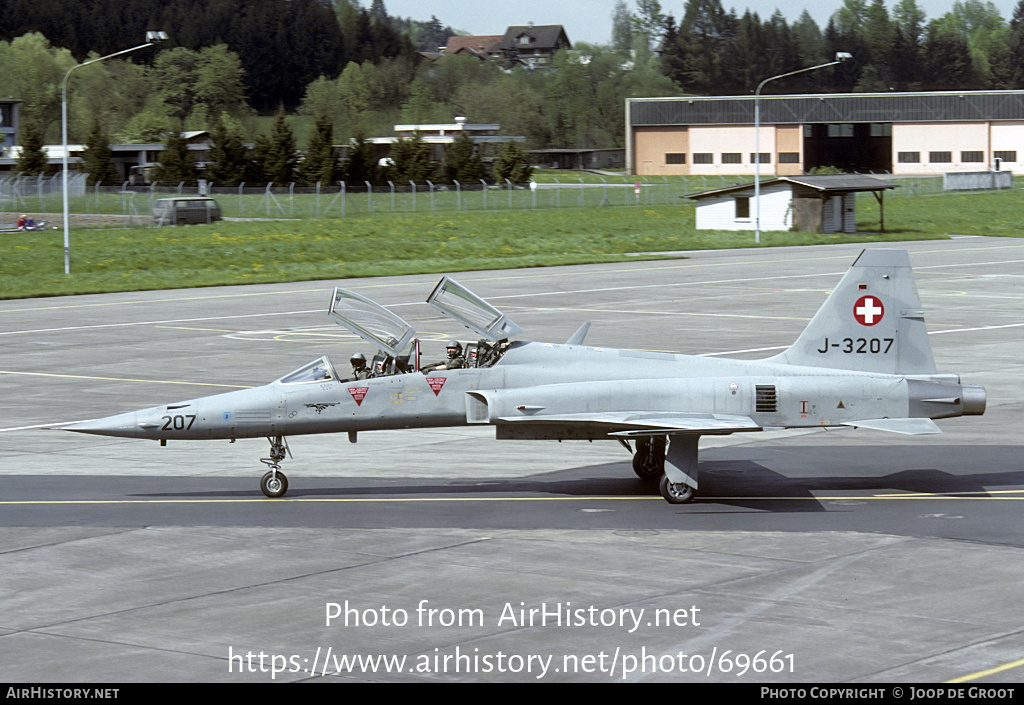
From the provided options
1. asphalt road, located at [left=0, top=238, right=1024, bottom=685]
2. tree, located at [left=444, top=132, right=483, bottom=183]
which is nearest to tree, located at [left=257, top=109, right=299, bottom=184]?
tree, located at [left=444, top=132, right=483, bottom=183]

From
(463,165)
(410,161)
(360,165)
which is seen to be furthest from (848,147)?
A: (360,165)

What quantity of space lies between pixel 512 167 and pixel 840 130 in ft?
170

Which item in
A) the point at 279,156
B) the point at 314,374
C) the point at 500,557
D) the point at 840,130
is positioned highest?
the point at 840,130

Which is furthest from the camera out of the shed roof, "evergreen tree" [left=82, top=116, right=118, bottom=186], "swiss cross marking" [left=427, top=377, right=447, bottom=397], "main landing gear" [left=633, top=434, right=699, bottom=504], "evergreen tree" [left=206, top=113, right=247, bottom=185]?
"evergreen tree" [left=206, top=113, right=247, bottom=185]

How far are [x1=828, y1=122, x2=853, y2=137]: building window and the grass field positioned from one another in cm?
5063

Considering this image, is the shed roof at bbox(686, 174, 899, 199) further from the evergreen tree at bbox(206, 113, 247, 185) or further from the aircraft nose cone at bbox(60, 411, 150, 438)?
the aircraft nose cone at bbox(60, 411, 150, 438)

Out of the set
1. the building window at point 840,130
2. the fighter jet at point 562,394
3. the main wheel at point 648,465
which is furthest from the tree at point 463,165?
the fighter jet at point 562,394

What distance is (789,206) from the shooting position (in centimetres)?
8938

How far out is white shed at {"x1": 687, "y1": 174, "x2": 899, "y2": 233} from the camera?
88.3m

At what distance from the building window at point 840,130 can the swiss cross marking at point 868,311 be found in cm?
14783

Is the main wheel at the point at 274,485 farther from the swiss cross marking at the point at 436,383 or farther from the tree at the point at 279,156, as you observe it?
the tree at the point at 279,156

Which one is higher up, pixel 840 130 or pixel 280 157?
pixel 840 130

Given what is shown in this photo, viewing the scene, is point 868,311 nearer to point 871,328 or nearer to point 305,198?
point 871,328
